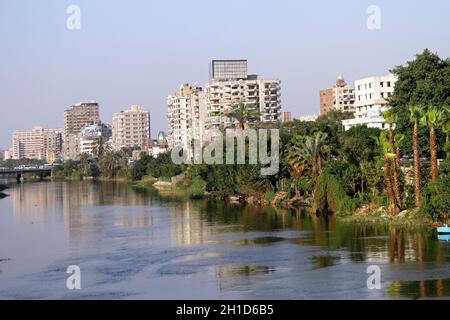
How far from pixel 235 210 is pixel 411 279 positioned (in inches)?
1139

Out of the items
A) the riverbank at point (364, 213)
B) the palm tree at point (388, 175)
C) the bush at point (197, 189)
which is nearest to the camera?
the riverbank at point (364, 213)

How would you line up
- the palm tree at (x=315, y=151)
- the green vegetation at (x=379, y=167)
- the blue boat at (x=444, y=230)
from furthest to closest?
the palm tree at (x=315, y=151), the green vegetation at (x=379, y=167), the blue boat at (x=444, y=230)

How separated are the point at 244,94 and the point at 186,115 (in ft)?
54.1

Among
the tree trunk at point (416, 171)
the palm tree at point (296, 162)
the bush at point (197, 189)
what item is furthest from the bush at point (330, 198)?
the bush at point (197, 189)

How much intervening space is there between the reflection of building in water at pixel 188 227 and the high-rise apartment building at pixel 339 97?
6847cm

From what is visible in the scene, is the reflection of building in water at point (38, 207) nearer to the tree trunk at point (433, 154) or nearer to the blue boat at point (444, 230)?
the tree trunk at point (433, 154)

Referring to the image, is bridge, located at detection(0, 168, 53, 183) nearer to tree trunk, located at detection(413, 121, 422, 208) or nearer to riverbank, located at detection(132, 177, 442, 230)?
riverbank, located at detection(132, 177, 442, 230)

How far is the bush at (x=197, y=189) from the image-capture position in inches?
2827

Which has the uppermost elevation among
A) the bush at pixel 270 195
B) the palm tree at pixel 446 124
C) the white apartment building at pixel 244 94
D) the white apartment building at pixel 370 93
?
the white apartment building at pixel 244 94

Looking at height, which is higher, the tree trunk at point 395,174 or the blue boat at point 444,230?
the tree trunk at point 395,174
